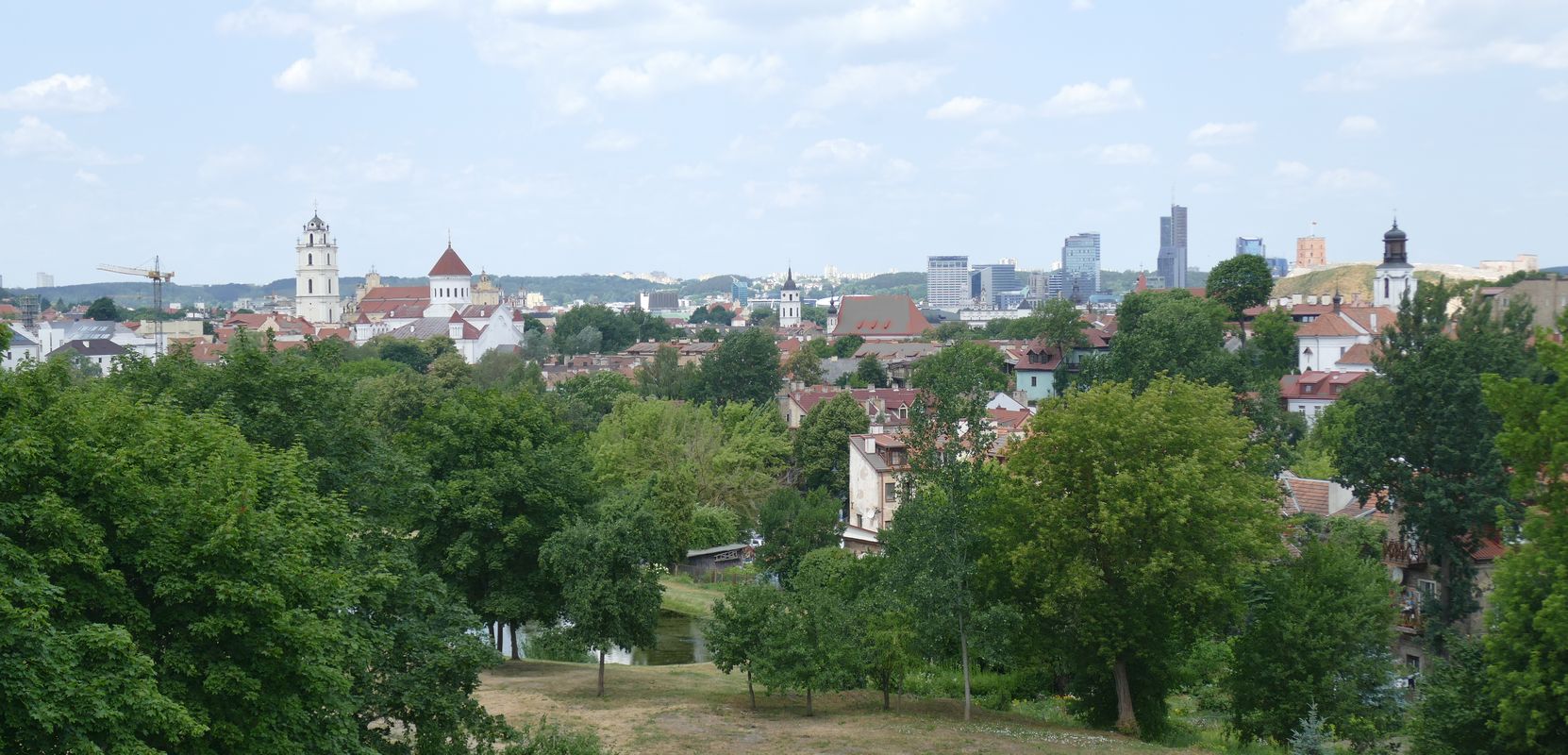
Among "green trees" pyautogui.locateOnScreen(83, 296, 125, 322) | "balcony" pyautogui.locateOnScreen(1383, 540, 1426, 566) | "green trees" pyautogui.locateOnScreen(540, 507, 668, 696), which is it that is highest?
"green trees" pyautogui.locateOnScreen(83, 296, 125, 322)

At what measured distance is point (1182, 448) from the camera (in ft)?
79.2

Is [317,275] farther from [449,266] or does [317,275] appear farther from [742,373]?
[742,373]

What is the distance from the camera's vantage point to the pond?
35438 mm

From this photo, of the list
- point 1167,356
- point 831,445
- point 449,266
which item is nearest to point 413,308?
point 449,266

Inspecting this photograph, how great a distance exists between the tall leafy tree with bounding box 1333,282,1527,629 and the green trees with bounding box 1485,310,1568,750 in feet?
46.5

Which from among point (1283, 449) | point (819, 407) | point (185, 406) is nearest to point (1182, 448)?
point (185, 406)

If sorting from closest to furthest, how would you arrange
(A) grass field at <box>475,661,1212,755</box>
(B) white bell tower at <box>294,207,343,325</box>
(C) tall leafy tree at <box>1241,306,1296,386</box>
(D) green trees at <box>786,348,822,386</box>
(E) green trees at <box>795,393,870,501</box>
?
(A) grass field at <box>475,661,1212,755</box>, (E) green trees at <box>795,393,870,501</box>, (C) tall leafy tree at <box>1241,306,1296,386</box>, (D) green trees at <box>786,348,822,386</box>, (B) white bell tower at <box>294,207,343,325</box>

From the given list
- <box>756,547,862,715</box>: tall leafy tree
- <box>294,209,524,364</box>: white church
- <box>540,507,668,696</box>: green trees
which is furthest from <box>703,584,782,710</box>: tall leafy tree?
<box>294,209,524,364</box>: white church

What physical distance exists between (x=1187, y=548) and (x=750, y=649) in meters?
7.85

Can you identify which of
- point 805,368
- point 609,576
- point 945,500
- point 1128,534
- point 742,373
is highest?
point 945,500

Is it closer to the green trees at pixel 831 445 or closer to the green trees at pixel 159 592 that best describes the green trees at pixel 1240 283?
the green trees at pixel 831 445

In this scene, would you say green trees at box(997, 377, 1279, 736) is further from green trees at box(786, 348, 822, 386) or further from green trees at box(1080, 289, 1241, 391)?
green trees at box(786, 348, 822, 386)

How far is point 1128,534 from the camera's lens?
2334 cm

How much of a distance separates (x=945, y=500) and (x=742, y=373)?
2235 inches
